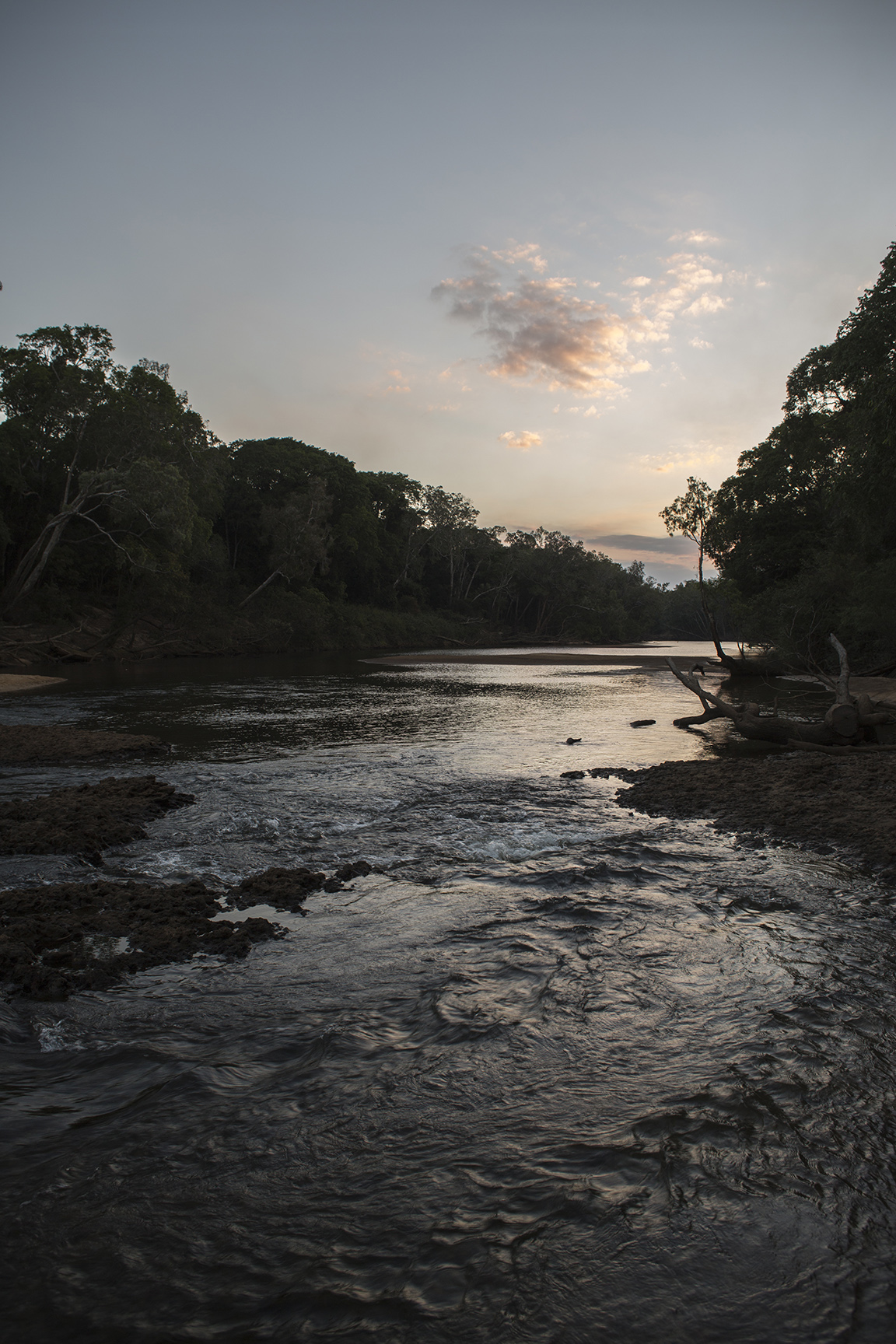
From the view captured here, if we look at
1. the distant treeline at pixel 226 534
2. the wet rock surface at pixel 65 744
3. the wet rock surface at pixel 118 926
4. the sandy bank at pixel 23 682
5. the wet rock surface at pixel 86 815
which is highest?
the distant treeline at pixel 226 534

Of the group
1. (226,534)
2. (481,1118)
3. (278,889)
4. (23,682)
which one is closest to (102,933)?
(278,889)

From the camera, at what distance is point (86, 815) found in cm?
1080

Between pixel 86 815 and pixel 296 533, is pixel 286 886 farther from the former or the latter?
pixel 296 533

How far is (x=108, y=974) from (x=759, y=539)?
149 feet

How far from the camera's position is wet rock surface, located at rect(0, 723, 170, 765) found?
16.4m

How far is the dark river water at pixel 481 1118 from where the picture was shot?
3.23 metres

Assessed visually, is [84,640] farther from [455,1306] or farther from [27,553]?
[455,1306]

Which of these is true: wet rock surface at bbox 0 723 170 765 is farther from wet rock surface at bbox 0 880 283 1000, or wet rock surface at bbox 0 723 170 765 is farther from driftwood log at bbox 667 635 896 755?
driftwood log at bbox 667 635 896 755

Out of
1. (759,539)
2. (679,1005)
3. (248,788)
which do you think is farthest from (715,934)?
(759,539)

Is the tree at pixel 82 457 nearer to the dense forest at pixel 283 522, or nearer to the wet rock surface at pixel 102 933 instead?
the dense forest at pixel 283 522

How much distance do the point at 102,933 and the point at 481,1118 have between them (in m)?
4.40

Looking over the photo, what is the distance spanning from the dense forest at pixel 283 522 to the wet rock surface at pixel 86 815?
2037cm

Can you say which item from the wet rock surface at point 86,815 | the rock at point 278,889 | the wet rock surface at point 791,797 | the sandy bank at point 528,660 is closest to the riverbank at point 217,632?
the sandy bank at point 528,660

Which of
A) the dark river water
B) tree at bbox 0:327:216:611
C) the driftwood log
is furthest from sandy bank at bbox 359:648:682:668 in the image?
the dark river water
